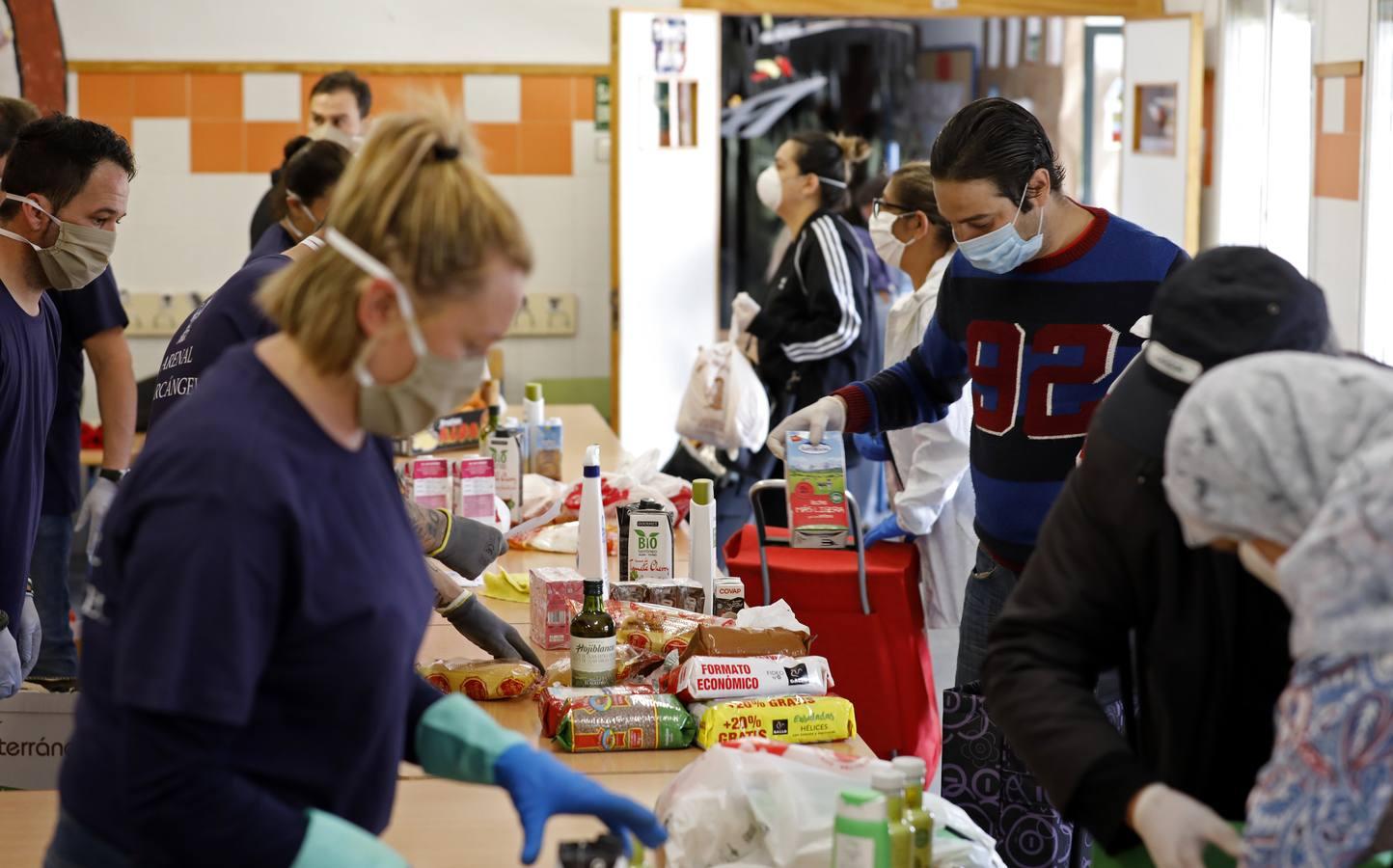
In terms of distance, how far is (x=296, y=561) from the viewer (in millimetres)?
1315

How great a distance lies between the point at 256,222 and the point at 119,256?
173 centimetres

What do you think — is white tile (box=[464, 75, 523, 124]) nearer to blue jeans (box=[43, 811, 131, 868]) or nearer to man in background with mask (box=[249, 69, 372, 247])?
man in background with mask (box=[249, 69, 372, 247])

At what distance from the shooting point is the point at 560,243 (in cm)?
749

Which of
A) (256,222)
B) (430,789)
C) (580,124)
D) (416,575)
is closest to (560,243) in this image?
(580,124)

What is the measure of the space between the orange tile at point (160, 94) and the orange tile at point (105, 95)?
0.03 meters

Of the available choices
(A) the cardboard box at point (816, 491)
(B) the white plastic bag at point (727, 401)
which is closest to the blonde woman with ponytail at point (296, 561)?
(A) the cardboard box at point (816, 491)

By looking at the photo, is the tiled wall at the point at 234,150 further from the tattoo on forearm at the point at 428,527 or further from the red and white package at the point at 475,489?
the tattoo on forearm at the point at 428,527

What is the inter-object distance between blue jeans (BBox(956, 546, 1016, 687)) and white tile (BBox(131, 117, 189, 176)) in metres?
5.39

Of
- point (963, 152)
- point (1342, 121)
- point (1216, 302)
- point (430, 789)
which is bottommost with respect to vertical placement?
point (430, 789)

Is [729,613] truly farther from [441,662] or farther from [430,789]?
[430,789]

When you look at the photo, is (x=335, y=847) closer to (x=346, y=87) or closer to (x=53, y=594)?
(x=53, y=594)

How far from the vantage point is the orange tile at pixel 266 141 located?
7.23 metres

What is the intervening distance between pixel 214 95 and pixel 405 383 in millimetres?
6345

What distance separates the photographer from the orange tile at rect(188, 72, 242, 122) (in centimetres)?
716
